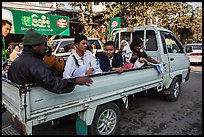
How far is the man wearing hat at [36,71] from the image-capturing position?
235 centimetres

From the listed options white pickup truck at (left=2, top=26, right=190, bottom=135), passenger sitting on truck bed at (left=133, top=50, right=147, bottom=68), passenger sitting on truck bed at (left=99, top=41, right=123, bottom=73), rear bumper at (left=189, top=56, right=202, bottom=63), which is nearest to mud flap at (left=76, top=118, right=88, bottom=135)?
white pickup truck at (left=2, top=26, right=190, bottom=135)

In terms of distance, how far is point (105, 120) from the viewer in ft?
10.7

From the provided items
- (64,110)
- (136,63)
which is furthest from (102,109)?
(136,63)

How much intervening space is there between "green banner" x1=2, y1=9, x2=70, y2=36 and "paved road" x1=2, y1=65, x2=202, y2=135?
7176 millimetres

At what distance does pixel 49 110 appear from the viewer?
2.53m

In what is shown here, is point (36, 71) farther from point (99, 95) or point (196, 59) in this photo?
point (196, 59)

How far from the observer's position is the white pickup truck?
7.82ft

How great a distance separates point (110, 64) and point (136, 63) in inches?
32.0

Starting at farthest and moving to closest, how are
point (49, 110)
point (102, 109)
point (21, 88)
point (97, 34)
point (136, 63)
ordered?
point (97, 34) < point (136, 63) < point (102, 109) < point (49, 110) < point (21, 88)

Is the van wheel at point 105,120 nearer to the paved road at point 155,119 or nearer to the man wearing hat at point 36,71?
the paved road at point 155,119

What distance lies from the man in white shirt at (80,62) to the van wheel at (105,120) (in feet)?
2.19

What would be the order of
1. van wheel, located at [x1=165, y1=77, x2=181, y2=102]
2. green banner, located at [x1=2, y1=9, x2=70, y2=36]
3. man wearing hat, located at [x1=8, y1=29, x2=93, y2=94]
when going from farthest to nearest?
green banner, located at [x1=2, y1=9, x2=70, y2=36]
van wheel, located at [x1=165, y1=77, x2=181, y2=102]
man wearing hat, located at [x1=8, y1=29, x2=93, y2=94]

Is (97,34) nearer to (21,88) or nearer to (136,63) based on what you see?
(136,63)

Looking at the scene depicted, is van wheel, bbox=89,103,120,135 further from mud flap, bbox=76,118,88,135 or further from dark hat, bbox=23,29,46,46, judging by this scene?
dark hat, bbox=23,29,46,46
